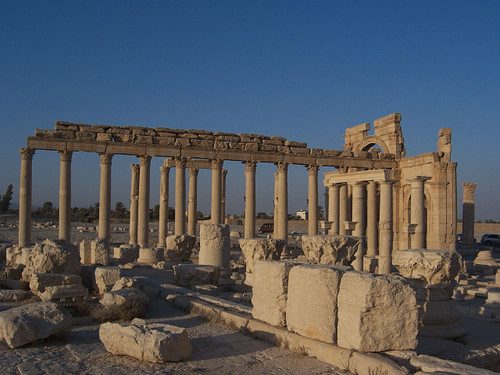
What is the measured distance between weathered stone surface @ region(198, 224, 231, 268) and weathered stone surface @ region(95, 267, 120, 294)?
473cm

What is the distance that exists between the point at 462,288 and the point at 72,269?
1208 centimetres

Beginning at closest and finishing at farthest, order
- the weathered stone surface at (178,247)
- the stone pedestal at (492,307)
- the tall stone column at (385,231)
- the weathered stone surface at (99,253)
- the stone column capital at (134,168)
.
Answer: the stone pedestal at (492,307), the weathered stone surface at (99,253), the tall stone column at (385,231), the weathered stone surface at (178,247), the stone column capital at (134,168)

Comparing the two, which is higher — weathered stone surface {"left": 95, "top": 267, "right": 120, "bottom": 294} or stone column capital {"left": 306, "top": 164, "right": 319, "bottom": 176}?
stone column capital {"left": 306, "top": 164, "right": 319, "bottom": 176}

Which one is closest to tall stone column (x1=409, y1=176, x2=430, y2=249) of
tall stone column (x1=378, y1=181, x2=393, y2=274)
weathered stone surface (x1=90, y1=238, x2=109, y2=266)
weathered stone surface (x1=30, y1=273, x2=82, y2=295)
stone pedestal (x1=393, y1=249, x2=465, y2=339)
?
tall stone column (x1=378, y1=181, x2=393, y2=274)

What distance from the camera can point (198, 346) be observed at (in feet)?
24.1

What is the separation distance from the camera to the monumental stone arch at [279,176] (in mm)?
23094

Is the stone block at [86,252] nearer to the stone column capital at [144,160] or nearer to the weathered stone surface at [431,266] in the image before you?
the stone column capital at [144,160]

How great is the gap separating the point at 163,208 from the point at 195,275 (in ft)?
51.1

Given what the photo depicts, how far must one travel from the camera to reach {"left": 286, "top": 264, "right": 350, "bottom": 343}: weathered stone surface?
6965 mm

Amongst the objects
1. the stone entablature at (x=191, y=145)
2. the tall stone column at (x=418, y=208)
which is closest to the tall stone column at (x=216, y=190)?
the stone entablature at (x=191, y=145)

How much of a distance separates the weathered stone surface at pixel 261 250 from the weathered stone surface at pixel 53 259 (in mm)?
5345

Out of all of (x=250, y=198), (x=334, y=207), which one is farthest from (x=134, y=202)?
(x=334, y=207)

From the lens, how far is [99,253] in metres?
17.6

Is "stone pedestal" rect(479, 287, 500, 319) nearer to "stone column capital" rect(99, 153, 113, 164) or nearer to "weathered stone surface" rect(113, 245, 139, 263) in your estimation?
"weathered stone surface" rect(113, 245, 139, 263)
